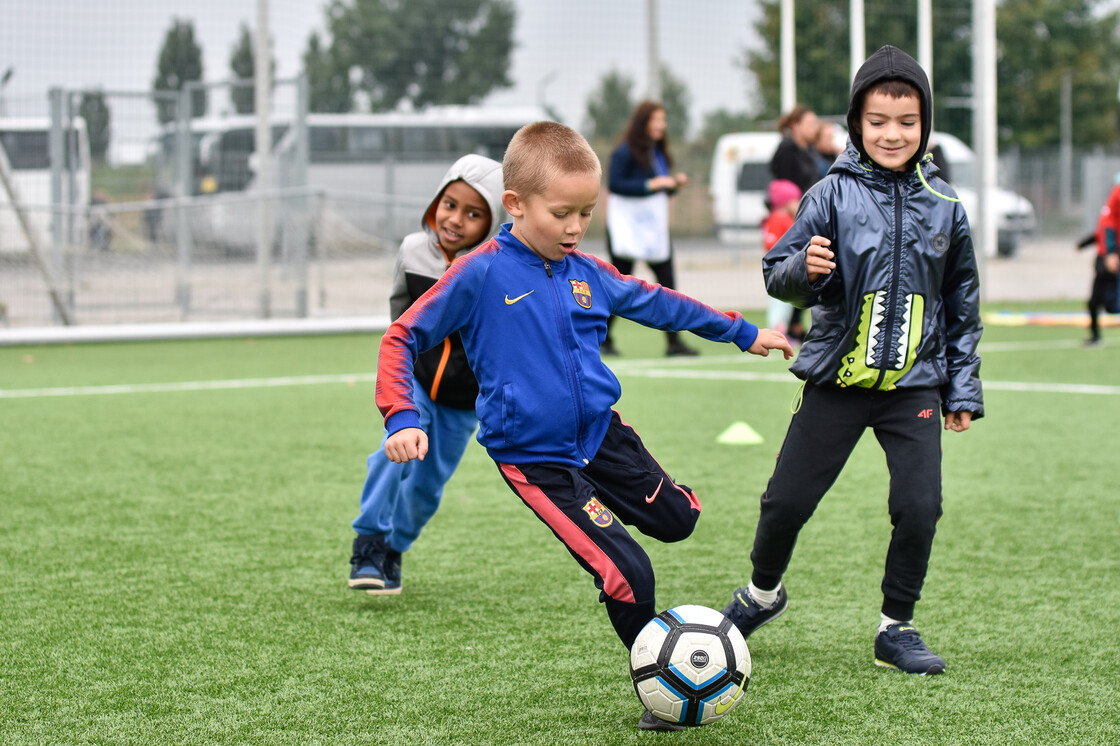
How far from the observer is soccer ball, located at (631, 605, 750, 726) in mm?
2680

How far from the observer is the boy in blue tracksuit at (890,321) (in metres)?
3.08

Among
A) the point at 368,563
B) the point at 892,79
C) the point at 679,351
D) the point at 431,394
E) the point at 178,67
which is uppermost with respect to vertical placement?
the point at 178,67

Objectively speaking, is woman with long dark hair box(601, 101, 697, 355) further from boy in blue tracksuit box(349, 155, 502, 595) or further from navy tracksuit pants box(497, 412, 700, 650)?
navy tracksuit pants box(497, 412, 700, 650)

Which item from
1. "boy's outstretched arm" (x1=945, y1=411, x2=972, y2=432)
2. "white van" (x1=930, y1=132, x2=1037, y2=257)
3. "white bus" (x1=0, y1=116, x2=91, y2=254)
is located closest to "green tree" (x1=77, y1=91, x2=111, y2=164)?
"white bus" (x1=0, y1=116, x2=91, y2=254)

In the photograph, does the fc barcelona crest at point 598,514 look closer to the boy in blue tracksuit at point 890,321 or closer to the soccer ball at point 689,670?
the soccer ball at point 689,670

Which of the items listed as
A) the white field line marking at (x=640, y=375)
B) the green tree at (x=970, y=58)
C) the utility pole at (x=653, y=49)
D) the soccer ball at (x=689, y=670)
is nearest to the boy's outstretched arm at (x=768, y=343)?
the soccer ball at (x=689, y=670)

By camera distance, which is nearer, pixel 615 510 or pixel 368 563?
pixel 615 510

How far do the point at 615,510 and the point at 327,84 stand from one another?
1267cm

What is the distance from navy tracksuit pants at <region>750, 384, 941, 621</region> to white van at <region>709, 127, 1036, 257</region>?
12.9m

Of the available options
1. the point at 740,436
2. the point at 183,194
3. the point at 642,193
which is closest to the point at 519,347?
the point at 740,436

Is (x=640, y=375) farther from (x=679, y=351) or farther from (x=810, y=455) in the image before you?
(x=810, y=455)

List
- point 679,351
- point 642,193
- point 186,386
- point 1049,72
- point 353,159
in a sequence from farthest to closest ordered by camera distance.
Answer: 1. point 1049,72
2. point 353,159
3. point 679,351
4. point 642,193
5. point 186,386

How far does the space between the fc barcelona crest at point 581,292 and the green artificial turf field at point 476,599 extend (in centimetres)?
98

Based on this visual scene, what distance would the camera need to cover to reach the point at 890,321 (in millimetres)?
3082
